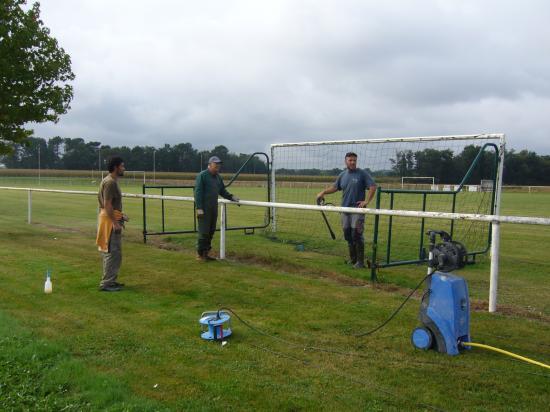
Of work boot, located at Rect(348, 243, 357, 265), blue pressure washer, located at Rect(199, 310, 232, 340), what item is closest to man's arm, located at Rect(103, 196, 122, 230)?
blue pressure washer, located at Rect(199, 310, 232, 340)

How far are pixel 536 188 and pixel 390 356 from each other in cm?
5375

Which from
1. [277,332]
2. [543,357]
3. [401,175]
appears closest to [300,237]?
[401,175]

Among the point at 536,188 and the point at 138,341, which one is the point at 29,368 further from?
the point at 536,188

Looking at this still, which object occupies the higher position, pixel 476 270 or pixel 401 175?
pixel 401 175

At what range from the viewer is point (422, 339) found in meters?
4.50

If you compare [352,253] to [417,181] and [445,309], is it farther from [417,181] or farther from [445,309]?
[445,309]

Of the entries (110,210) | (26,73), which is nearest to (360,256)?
(110,210)

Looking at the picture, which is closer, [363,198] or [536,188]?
[363,198]

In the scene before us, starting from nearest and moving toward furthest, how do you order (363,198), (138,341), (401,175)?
1. (138,341)
2. (363,198)
3. (401,175)

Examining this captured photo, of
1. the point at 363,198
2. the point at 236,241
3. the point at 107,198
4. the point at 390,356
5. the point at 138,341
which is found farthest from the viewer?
the point at 236,241

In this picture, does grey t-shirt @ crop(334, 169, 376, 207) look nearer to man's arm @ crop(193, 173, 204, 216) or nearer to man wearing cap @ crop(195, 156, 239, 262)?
man wearing cap @ crop(195, 156, 239, 262)

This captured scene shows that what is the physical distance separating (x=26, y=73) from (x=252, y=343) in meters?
10.1

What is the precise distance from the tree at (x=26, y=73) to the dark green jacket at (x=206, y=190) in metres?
5.73

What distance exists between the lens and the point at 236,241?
38.7 feet
